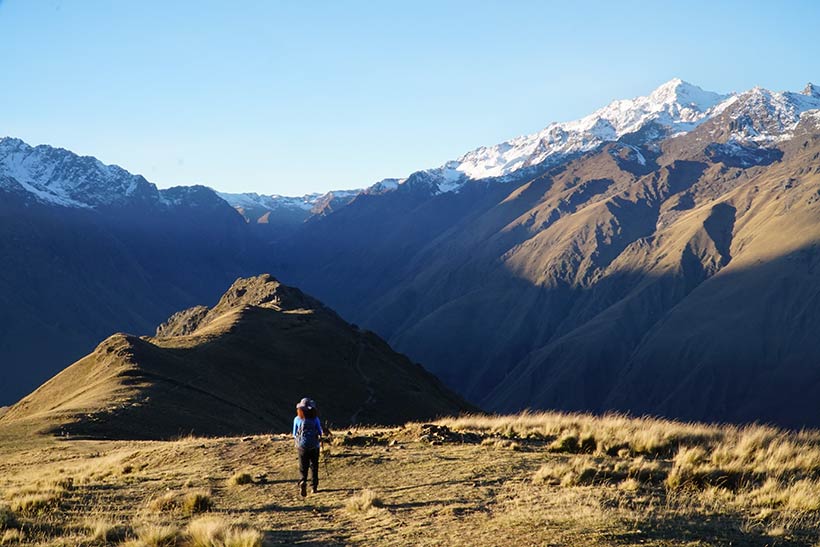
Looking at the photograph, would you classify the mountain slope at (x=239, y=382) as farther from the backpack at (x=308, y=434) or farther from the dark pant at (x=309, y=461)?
the dark pant at (x=309, y=461)

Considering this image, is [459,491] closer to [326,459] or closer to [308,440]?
[308,440]

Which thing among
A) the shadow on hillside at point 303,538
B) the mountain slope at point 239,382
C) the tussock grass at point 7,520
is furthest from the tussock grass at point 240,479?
the mountain slope at point 239,382

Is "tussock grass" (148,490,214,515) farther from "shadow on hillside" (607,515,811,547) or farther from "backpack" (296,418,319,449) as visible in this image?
"shadow on hillside" (607,515,811,547)

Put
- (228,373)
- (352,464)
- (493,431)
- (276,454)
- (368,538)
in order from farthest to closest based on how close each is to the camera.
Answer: (228,373), (493,431), (276,454), (352,464), (368,538)

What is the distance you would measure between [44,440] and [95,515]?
24771 millimetres

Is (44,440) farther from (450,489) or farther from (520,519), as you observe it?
(520,519)

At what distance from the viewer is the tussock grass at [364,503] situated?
659 inches

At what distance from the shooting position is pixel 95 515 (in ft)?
56.0

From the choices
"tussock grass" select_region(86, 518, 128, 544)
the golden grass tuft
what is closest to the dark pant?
"tussock grass" select_region(86, 518, 128, 544)

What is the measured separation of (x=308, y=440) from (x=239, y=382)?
5357cm

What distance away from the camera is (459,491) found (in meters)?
17.7

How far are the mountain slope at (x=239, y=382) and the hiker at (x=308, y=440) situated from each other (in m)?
27.3

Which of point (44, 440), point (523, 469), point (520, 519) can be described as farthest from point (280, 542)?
point (44, 440)

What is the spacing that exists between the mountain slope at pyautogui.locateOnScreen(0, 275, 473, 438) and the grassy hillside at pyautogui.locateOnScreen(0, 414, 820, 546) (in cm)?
2246
